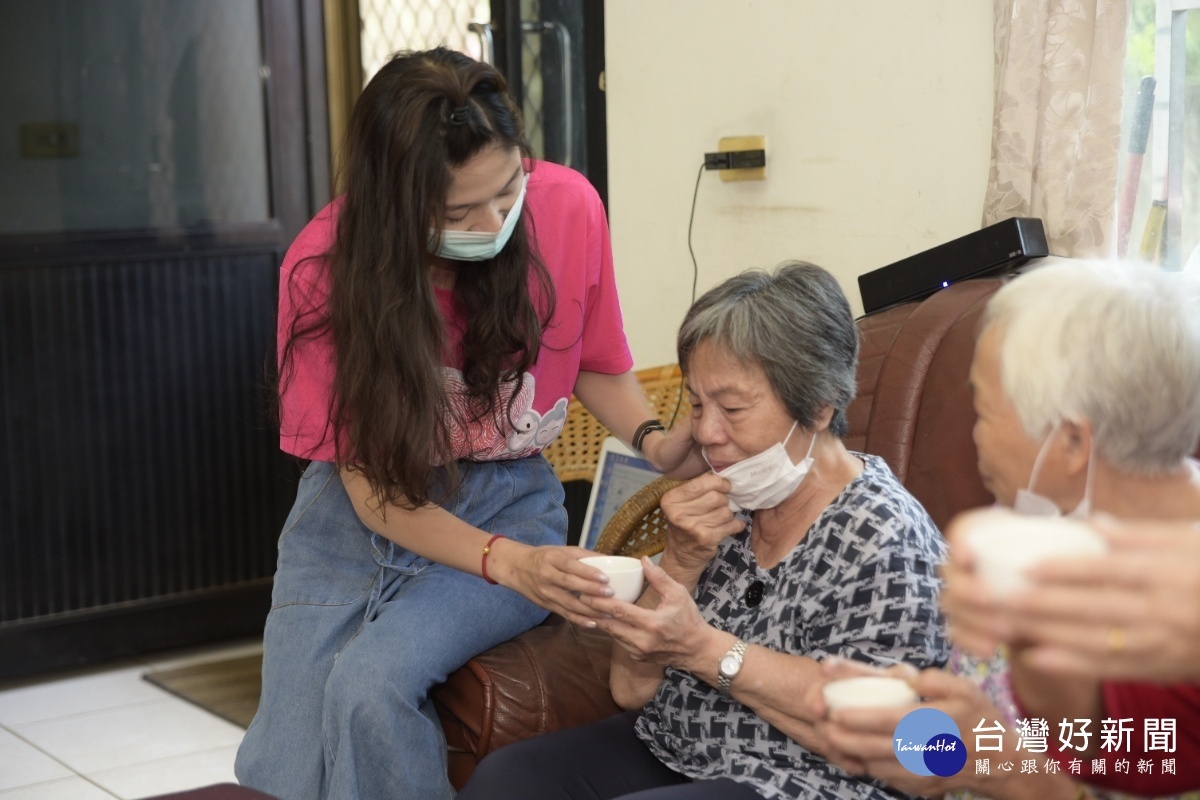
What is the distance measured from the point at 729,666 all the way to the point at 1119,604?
79 cm

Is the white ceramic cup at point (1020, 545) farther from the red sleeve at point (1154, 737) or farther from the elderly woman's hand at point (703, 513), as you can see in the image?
the elderly woman's hand at point (703, 513)

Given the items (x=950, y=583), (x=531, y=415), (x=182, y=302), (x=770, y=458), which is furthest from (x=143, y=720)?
(x=950, y=583)

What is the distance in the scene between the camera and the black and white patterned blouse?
4.79 feet

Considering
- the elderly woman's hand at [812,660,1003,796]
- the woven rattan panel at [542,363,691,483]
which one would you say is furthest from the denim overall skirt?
the elderly woman's hand at [812,660,1003,796]

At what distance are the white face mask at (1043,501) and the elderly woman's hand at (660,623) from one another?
48 cm

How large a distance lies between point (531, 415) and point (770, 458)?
525 mm

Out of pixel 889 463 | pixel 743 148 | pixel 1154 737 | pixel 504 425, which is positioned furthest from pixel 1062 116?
pixel 1154 737

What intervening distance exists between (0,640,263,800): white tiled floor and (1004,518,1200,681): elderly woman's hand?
7.09 ft

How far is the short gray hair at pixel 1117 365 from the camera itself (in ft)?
3.44

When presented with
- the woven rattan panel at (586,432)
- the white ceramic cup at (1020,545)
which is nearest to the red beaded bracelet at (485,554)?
the woven rattan panel at (586,432)

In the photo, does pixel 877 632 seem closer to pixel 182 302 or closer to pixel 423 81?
pixel 423 81

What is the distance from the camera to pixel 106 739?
3059 millimetres

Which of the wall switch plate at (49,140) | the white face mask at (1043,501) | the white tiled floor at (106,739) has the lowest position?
the white tiled floor at (106,739)

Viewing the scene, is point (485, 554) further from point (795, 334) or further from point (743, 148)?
point (743, 148)
